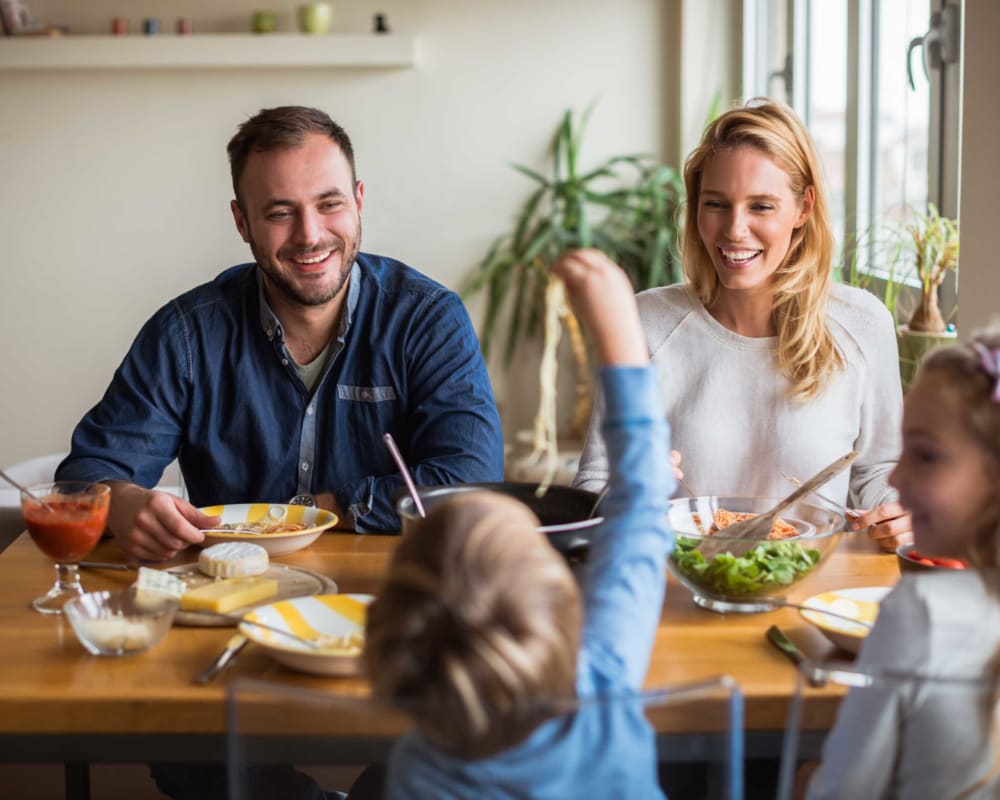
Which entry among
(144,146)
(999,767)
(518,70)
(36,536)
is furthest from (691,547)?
(144,146)

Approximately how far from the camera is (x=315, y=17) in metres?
4.58

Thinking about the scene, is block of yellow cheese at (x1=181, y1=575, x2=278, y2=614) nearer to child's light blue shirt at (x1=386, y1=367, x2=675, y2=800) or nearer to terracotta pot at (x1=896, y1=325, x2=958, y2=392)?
child's light blue shirt at (x1=386, y1=367, x2=675, y2=800)

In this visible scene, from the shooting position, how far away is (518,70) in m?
4.85

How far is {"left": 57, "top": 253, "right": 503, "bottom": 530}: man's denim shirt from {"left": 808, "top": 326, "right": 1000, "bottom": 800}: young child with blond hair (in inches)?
44.2

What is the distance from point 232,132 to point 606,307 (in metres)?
4.10

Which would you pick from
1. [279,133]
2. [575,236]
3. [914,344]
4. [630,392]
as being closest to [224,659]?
[630,392]

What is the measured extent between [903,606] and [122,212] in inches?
175

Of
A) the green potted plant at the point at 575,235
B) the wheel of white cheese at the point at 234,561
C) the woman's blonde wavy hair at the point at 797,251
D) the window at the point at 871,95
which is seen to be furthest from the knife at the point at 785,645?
the green potted plant at the point at 575,235

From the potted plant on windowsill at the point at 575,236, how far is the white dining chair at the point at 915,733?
3.71 m

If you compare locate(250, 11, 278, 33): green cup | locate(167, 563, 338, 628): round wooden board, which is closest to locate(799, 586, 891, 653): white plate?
locate(167, 563, 338, 628): round wooden board

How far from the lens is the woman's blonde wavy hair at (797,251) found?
2.20 metres

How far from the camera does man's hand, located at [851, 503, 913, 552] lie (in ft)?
5.71

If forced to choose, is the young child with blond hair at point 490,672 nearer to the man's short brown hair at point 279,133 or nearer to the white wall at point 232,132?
the man's short brown hair at point 279,133

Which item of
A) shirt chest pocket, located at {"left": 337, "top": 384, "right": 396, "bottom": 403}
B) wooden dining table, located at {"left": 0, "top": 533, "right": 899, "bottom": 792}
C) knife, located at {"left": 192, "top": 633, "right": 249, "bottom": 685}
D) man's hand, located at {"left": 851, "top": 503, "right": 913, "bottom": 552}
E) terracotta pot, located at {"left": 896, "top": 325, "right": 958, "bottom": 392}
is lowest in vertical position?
wooden dining table, located at {"left": 0, "top": 533, "right": 899, "bottom": 792}
